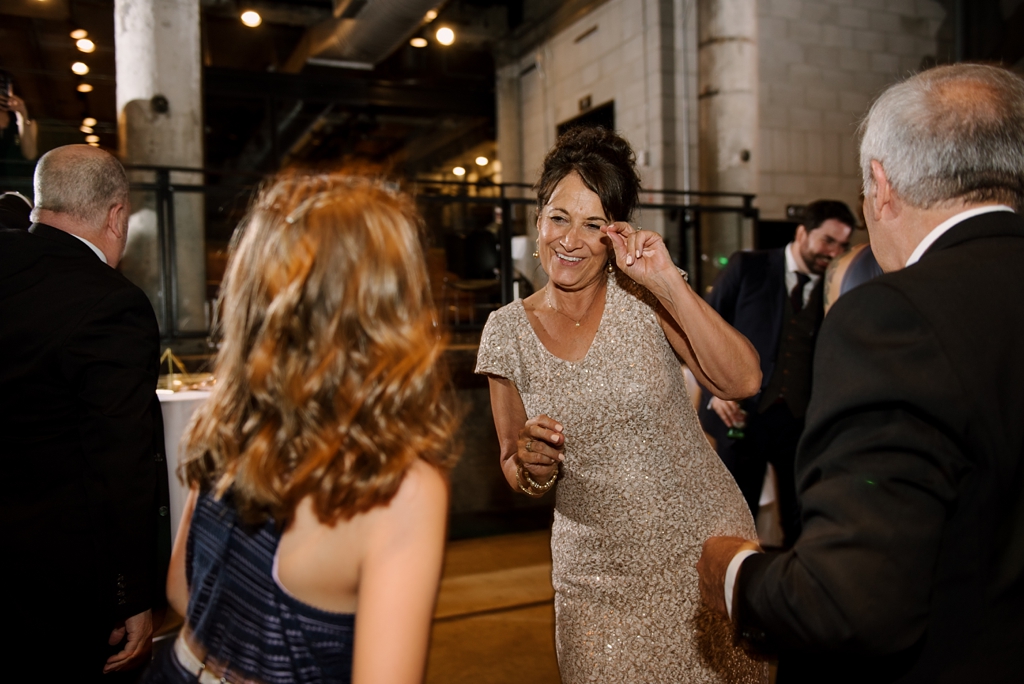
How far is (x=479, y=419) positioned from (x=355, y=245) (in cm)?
437

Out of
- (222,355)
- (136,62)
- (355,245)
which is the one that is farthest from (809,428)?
(136,62)

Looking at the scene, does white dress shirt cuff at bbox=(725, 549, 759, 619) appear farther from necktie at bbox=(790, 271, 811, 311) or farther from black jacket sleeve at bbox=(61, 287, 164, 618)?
necktie at bbox=(790, 271, 811, 311)

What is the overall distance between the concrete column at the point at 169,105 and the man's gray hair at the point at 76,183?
12.5 feet

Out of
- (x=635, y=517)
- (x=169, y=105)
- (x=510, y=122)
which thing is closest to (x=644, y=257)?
(x=635, y=517)

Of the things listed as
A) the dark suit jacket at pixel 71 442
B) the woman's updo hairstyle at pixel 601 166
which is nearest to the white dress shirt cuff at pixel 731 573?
the woman's updo hairstyle at pixel 601 166

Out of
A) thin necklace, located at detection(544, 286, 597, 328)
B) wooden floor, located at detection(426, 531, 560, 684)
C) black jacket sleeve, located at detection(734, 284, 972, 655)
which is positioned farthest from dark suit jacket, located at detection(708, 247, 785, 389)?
black jacket sleeve, located at detection(734, 284, 972, 655)

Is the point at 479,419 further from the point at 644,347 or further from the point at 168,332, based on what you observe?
the point at 644,347

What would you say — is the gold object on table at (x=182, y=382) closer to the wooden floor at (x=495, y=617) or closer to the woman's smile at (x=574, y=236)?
the wooden floor at (x=495, y=617)

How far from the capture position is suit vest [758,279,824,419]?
12.1 feet

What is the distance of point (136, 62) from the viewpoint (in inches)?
237

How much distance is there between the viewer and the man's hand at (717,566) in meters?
1.18

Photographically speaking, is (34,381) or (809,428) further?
(34,381)

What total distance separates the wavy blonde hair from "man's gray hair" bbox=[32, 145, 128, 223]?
1379 mm

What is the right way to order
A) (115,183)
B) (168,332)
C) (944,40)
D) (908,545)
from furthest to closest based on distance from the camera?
1. (944,40)
2. (168,332)
3. (115,183)
4. (908,545)
